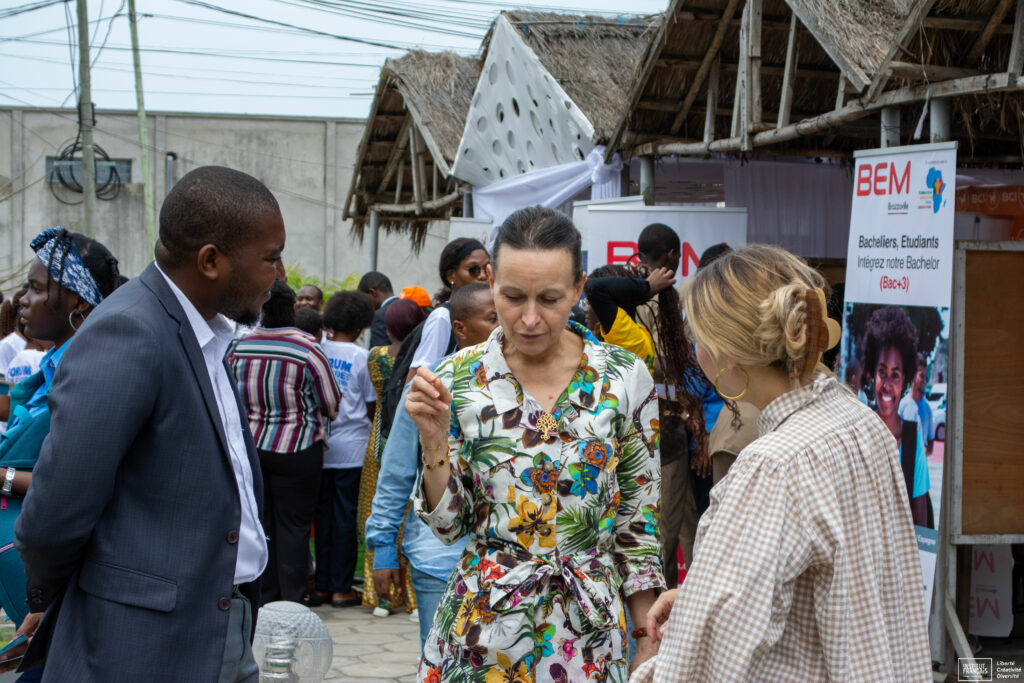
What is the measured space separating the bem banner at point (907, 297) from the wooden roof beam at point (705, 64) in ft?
7.87

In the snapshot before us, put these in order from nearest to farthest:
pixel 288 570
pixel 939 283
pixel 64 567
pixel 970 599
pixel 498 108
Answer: pixel 64 567 < pixel 939 283 < pixel 970 599 < pixel 288 570 < pixel 498 108

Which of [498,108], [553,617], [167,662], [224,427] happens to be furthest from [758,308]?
[498,108]

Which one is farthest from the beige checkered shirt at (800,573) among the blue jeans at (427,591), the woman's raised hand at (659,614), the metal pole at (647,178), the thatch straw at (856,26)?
the metal pole at (647,178)

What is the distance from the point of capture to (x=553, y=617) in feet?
8.55

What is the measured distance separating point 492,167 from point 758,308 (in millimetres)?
9759

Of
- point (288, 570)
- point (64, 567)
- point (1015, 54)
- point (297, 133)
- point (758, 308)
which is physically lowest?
point (288, 570)


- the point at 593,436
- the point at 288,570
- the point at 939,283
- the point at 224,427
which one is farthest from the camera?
the point at 288,570

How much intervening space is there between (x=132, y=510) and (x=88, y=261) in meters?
1.43

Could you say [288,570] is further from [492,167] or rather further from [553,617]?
[492,167]

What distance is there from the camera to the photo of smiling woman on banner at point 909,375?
18.1 feet

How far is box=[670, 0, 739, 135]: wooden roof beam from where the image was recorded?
7953mm

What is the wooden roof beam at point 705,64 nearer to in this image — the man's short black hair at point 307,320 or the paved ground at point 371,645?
the man's short black hair at point 307,320

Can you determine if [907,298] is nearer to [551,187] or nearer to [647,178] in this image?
[647,178]

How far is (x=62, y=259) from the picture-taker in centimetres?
331
